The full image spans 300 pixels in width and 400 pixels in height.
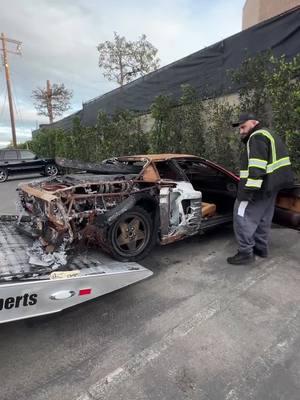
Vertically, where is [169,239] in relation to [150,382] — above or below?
above

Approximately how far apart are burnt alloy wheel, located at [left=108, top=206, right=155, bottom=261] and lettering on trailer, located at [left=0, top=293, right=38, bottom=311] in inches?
46.5

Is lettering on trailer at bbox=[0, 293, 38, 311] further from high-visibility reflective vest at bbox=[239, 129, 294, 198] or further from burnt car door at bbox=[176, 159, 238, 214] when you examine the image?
burnt car door at bbox=[176, 159, 238, 214]

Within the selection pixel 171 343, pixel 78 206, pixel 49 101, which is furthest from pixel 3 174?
pixel 49 101

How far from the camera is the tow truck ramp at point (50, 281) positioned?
7.16 ft

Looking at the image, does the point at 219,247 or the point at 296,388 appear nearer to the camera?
the point at 296,388

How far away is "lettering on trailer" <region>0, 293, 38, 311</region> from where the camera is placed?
2129 millimetres

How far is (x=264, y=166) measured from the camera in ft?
11.1

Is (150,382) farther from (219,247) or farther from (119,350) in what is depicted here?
(219,247)

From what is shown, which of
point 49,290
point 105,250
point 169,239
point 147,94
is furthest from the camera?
point 147,94

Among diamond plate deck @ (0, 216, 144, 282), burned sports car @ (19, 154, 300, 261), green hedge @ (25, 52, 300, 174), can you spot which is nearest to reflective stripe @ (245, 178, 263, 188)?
burned sports car @ (19, 154, 300, 261)

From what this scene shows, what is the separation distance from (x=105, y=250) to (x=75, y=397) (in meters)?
1.64

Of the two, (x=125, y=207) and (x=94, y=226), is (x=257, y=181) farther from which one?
(x=94, y=226)

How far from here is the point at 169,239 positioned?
153 inches

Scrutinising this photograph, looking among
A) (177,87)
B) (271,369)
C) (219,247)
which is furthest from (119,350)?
(177,87)
